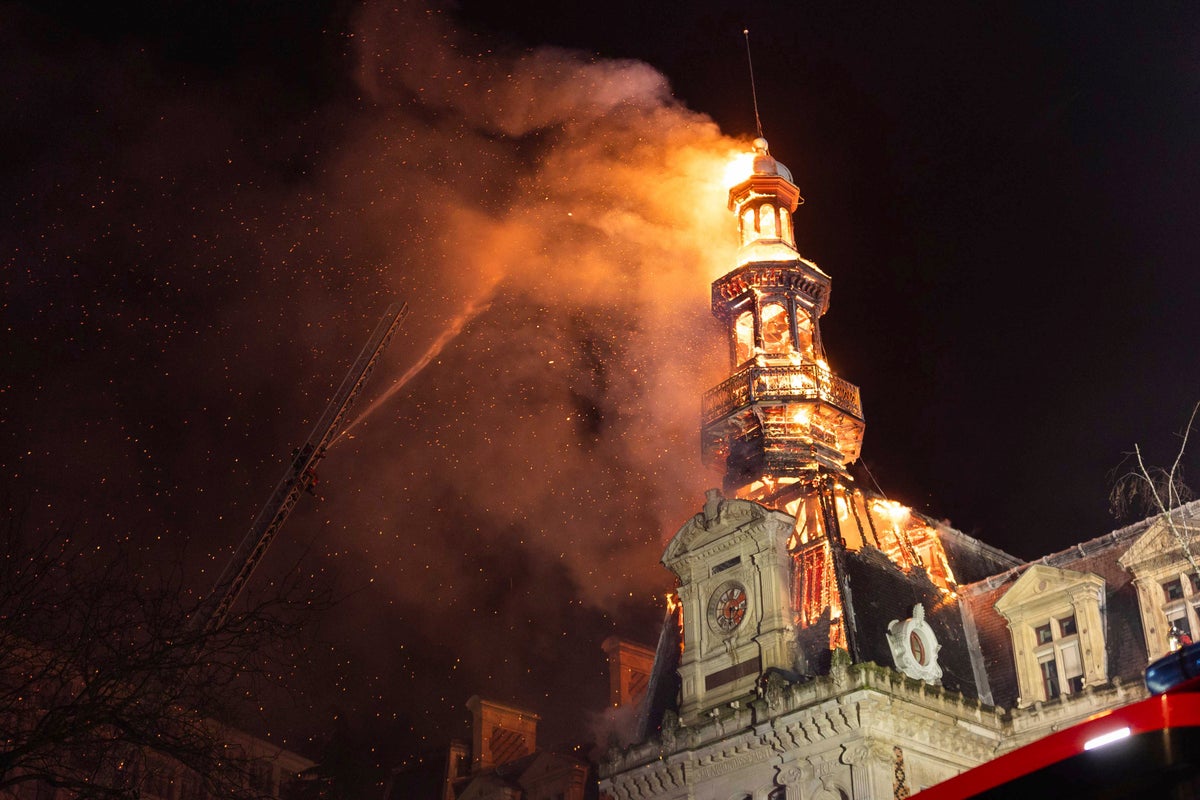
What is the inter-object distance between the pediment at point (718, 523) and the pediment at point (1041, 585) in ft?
19.7

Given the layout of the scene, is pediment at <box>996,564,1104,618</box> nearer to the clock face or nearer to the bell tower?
the bell tower

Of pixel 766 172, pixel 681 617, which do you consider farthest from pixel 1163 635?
pixel 766 172

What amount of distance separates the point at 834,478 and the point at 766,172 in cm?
1279

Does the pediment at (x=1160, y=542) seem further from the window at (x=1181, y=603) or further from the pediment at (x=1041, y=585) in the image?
the pediment at (x=1041, y=585)

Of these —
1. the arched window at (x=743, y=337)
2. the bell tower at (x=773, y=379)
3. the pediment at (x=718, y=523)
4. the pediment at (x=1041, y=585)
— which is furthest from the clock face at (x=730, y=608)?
the arched window at (x=743, y=337)

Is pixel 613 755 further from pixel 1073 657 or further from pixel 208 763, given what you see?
pixel 208 763

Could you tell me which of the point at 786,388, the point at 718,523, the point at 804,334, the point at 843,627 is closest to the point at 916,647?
the point at 843,627

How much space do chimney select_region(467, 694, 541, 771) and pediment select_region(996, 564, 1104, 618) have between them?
786 inches

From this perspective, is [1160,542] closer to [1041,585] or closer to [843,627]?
[1041,585]

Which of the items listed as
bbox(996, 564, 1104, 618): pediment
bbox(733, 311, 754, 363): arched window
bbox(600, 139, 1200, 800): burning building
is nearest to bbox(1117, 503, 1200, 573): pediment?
bbox(600, 139, 1200, 800): burning building

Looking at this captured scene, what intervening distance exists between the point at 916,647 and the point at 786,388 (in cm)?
974

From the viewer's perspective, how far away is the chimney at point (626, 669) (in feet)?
143

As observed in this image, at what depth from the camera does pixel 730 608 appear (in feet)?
112

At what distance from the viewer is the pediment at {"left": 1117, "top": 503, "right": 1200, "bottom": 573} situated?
1174 inches
